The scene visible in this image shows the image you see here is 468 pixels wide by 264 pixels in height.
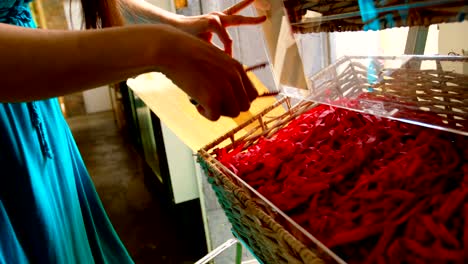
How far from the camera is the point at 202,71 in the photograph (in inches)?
15.5

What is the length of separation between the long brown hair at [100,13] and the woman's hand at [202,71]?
1.58 ft

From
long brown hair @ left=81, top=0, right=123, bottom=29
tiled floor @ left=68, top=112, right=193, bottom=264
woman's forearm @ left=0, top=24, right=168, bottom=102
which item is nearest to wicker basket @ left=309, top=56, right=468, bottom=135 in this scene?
woman's forearm @ left=0, top=24, right=168, bottom=102

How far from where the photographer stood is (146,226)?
7.80 feet

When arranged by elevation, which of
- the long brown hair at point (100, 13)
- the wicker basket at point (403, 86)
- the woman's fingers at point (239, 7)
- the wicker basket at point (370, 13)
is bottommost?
the wicker basket at point (403, 86)

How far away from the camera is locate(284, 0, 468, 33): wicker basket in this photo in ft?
1.24

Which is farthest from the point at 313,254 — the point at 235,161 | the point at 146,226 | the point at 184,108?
the point at 146,226

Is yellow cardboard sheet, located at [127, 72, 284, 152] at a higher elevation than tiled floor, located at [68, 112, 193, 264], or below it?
higher

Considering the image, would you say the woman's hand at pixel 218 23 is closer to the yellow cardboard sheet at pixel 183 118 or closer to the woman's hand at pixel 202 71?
the yellow cardboard sheet at pixel 183 118

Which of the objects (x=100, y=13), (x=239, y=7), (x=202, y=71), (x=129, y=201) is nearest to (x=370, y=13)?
(x=202, y=71)

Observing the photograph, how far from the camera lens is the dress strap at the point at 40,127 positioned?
Answer: 691 millimetres

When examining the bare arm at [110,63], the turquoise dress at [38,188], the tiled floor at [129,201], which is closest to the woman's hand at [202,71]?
the bare arm at [110,63]

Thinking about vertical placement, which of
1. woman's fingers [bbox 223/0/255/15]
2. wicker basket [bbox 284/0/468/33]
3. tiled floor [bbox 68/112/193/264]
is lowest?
tiled floor [bbox 68/112/193/264]

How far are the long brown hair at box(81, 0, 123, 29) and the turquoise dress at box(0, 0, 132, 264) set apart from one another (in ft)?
0.39

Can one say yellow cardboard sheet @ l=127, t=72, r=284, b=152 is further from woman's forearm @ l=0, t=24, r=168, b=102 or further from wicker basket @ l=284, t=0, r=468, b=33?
woman's forearm @ l=0, t=24, r=168, b=102
